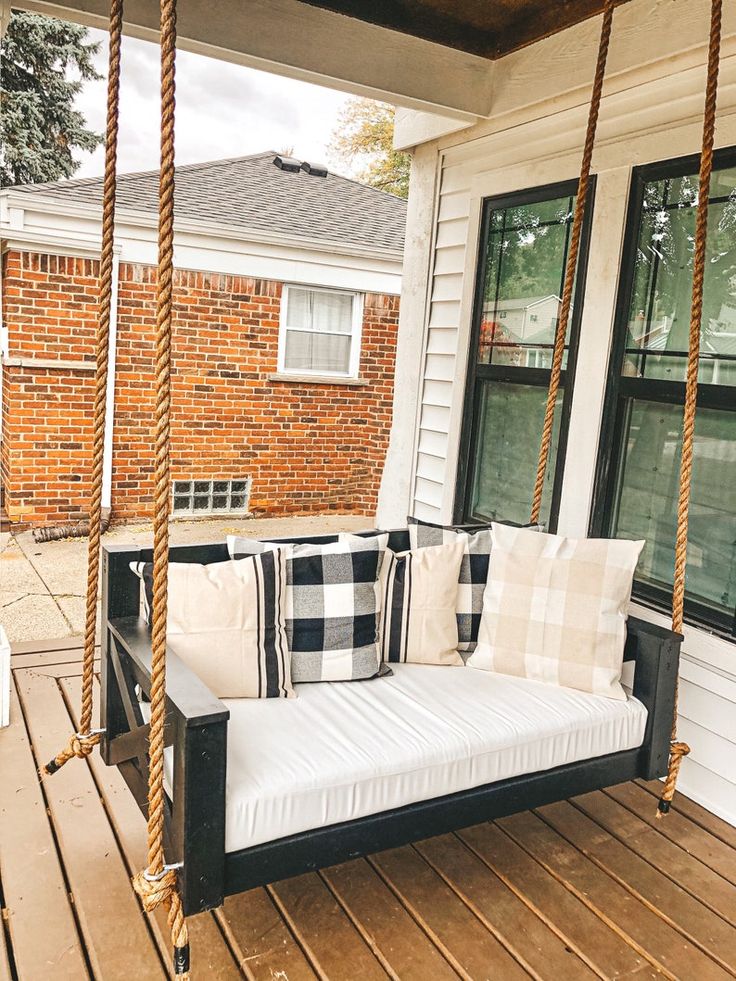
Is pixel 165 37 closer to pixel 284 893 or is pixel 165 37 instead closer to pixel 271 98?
pixel 284 893

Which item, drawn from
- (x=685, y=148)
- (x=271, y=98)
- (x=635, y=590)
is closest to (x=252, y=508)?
(x=635, y=590)

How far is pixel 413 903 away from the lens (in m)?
2.21

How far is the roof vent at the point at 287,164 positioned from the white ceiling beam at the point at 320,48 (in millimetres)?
5825

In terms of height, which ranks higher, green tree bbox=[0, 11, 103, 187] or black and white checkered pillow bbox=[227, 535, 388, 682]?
green tree bbox=[0, 11, 103, 187]

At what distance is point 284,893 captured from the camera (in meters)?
2.21

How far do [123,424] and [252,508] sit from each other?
4.36 ft

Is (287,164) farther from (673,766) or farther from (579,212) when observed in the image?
(673,766)

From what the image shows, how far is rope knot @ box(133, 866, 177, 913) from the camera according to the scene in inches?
69.4

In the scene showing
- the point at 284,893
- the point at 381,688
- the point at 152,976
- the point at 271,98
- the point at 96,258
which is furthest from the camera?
the point at 271,98

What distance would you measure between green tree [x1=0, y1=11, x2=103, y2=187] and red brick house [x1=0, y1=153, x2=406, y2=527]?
7.49 metres

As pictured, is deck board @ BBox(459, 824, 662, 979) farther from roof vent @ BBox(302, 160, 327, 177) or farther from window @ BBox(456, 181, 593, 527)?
roof vent @ BBox(302, 160, 327, 177)

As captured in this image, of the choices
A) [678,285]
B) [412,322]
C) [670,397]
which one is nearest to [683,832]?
[670,397]

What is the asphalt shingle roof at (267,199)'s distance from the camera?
664 centimetres

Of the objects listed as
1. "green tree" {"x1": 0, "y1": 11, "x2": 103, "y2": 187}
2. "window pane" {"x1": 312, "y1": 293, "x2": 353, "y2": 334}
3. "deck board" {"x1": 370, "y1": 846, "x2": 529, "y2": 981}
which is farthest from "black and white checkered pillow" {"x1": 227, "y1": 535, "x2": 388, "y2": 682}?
"green tree" {"x1": 0, "y1": 11, "x2": 103, "y2": 187}
